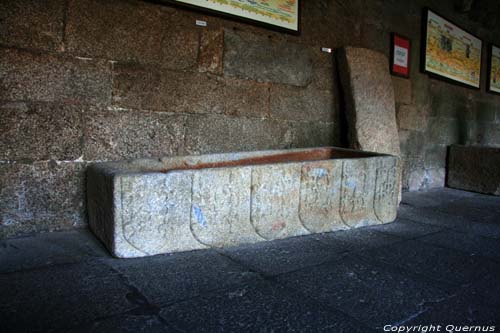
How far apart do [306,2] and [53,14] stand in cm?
204

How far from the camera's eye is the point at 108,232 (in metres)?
1.82

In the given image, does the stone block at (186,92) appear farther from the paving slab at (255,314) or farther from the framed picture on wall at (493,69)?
the framed picture on wall at (493,69)

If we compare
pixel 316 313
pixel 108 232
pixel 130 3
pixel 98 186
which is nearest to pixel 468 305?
pixel 316 313

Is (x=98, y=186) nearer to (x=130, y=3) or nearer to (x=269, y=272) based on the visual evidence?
(x=269, y=272)

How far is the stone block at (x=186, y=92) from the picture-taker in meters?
2.34

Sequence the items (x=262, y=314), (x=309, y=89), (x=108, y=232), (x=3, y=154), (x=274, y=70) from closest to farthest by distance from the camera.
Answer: (x=262, y=314), (x=108, y=232), (x=3, y=154), (x=274, y=70), (x=309, y=89)

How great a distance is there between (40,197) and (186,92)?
1.12m

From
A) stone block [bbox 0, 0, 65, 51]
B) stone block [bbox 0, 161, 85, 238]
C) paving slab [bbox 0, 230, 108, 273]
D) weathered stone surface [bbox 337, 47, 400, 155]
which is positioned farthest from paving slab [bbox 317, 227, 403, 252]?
stone block [bbox 0, 0, 65, 51]

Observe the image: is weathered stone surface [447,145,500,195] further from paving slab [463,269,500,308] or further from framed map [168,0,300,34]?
paving slab [463,269,500,308]

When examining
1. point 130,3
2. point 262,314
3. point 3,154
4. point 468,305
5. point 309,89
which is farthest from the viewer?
point 309,89

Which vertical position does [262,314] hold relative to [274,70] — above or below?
below

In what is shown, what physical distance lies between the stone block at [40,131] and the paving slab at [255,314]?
1.31 m

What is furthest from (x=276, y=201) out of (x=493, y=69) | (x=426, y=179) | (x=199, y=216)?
(x=493, y=69)

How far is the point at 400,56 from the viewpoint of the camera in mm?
4008
